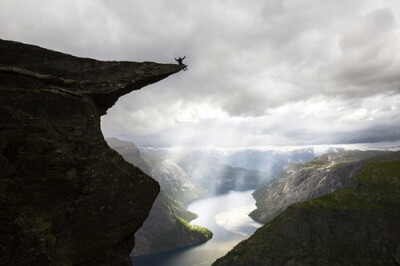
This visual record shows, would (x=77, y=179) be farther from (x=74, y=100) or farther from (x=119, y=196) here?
(x=74, y=100)

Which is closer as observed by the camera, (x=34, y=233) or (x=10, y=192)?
(x=34, y=233)

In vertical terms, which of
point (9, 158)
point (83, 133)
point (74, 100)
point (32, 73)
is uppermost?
point (32, 73)

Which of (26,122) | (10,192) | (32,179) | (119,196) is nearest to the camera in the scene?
(10,192)

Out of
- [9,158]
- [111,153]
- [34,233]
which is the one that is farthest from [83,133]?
[34,233]

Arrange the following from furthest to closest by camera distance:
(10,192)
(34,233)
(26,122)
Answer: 1. (26,122)
2. (10,192)
3. (34,233)

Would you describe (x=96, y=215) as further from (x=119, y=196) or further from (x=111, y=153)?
(x=111, y=153)

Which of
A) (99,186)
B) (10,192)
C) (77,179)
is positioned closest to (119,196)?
(99,186)

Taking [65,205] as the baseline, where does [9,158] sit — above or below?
above
